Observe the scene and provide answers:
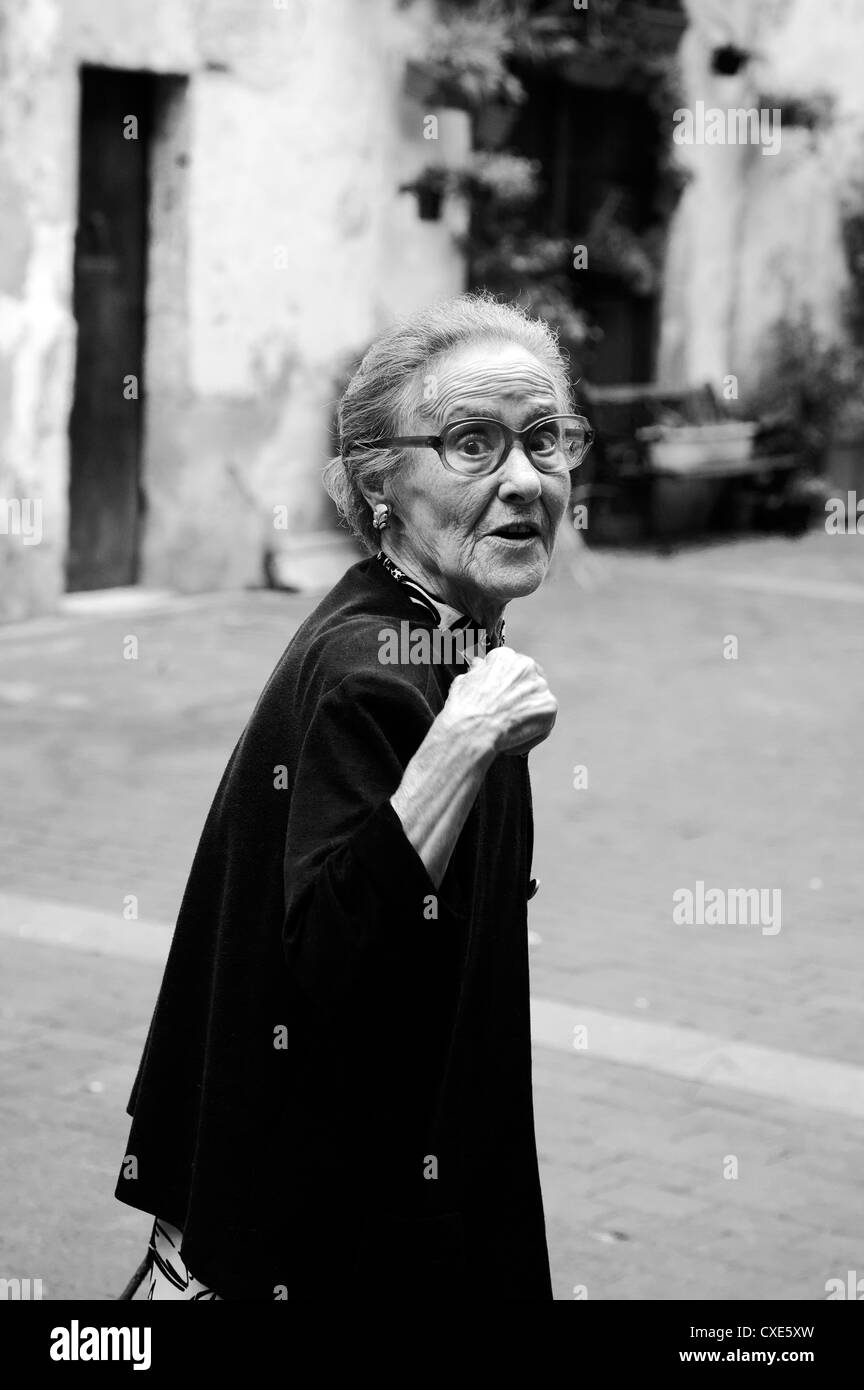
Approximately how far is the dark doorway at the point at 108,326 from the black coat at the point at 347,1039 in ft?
31.1

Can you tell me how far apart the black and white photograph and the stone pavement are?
0.02 meters

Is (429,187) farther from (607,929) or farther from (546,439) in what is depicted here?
(546,439)

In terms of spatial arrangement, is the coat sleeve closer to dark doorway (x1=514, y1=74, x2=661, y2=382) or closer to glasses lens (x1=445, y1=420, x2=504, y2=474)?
glasses lens (x1=445, y1=420, x2=504, y2=474)

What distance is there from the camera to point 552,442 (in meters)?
2.59

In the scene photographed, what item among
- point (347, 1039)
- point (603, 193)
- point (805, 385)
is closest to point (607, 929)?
point (347, 1039)

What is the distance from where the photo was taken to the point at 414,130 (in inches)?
532

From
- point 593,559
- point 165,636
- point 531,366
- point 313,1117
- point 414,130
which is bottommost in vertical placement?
point 313,1117

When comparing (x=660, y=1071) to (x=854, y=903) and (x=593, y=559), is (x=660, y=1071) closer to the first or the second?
(x=854, y=903)

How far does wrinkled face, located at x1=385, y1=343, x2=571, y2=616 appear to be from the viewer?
8.24ft

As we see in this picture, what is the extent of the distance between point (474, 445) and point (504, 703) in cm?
36

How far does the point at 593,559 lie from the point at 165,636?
12.9 feet

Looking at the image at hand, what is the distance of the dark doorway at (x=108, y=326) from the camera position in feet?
38.1

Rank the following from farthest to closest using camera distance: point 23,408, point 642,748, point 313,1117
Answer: point 23,408
point 642,748
point 313,1117
